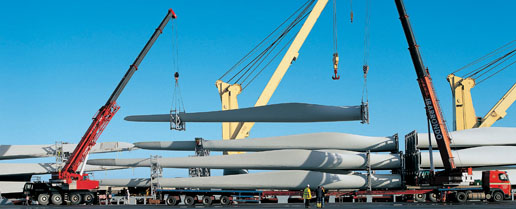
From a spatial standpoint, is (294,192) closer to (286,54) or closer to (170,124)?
(170,124)

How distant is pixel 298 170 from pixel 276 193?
3.19 m

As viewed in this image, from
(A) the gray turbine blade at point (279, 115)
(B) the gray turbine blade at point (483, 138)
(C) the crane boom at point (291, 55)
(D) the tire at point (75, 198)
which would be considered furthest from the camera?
(C) the crane boom at point (291, 55)

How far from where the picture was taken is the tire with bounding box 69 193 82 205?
3566cm

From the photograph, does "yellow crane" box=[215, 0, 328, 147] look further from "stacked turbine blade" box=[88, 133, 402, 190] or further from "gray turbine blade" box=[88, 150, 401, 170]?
"gray turbine blade" box=[88, 150, 401, 170]

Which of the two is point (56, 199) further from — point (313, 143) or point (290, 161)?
point (313, 143)

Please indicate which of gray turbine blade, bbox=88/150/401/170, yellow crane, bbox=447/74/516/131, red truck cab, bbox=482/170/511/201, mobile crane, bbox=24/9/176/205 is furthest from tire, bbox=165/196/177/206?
yellow crane, bbox=447/74/516/131

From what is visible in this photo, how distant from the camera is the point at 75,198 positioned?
35812 millimetres

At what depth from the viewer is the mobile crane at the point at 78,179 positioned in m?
35.8

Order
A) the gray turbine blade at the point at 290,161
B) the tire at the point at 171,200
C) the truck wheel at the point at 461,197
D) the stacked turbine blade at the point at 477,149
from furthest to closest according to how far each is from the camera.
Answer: the stacked turbine blade at the point at 477,149 < the gray turbine blade at the point at 290,161 < the tire at the point at 171,200 < the truck wheel at the point at 461,197

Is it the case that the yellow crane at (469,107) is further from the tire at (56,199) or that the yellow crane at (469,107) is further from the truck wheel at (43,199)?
the truck wheel at (43,199)

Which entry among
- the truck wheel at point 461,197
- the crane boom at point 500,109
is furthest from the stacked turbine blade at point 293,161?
the crane boom at point 500,109

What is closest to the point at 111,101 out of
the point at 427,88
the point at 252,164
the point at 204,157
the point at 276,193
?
the point at 204,157

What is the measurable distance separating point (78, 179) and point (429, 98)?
21.9 metres

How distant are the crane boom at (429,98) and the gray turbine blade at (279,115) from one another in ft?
13.1
